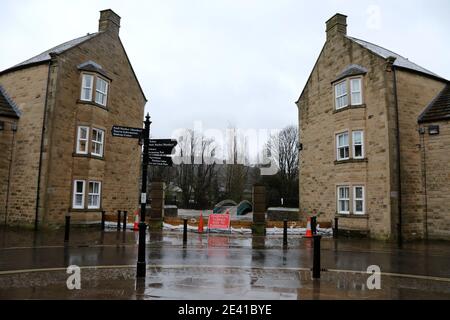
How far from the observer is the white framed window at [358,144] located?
17516 mm

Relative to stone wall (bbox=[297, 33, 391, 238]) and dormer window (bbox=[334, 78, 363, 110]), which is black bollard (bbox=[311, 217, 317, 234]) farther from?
dormer window (bbox=[334, 78, 363, 110])

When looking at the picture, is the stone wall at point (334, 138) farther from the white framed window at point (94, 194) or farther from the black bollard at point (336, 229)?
the white framed window at point (94, 194)

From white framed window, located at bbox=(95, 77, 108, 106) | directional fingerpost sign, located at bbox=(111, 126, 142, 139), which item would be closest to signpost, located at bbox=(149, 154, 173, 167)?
directional fingerpost sign, located at bbox=(111, 126, 142, 139)

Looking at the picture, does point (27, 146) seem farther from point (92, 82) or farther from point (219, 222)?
point (219, 222)

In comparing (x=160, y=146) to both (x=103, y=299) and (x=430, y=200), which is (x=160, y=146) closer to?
(x=103, y=299)

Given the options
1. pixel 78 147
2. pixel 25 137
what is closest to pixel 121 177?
pixel 78 147

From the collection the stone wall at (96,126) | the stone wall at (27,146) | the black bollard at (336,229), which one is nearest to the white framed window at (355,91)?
the black bollard at (336,229)

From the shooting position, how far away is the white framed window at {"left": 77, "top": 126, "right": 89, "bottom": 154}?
62.3ft

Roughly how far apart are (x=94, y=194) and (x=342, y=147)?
49.4ft

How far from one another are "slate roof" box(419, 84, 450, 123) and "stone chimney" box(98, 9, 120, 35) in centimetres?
2044

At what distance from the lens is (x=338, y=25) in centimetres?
2008

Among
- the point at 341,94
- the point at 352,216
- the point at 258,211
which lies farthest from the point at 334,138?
the point at 258,211

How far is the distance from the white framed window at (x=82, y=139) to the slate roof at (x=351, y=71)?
15307 mm
